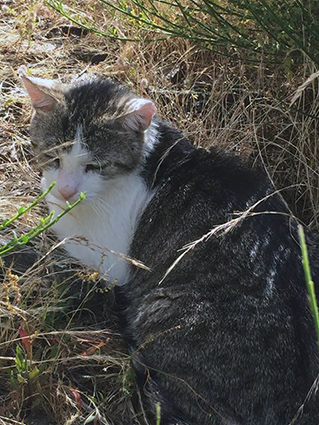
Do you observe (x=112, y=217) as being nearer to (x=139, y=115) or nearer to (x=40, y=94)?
(x=139, y=115)

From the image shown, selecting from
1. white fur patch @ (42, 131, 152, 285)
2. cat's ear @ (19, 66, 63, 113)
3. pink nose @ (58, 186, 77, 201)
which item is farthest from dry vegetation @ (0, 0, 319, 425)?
cat's ear @ (19, 66, 63, 113)

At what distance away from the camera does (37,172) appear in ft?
10.7

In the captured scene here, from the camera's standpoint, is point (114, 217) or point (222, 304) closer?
point (222, 304)

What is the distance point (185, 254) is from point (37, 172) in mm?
1122

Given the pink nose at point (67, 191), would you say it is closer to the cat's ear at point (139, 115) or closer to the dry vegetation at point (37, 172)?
the dry vegetation at point (37, 172)

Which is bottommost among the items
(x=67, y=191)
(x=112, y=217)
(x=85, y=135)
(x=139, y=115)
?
(x=112, y=217)

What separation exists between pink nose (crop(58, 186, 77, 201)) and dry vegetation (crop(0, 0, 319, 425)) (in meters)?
0.22

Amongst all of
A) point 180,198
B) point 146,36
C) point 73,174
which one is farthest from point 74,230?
point 146,36

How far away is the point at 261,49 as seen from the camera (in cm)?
315

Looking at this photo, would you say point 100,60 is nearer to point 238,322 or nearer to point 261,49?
point 261,49

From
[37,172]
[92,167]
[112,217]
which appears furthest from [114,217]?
[37,172]

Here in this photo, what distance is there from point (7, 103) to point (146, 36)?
868 mm

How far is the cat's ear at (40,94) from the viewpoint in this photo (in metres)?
2.61

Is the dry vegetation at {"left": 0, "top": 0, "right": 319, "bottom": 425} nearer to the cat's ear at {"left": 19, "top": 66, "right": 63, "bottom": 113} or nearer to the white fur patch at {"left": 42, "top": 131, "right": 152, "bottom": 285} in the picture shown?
the white fur patch at {"left": 42, "top": 131, "right": 152, "bottom": 285}
